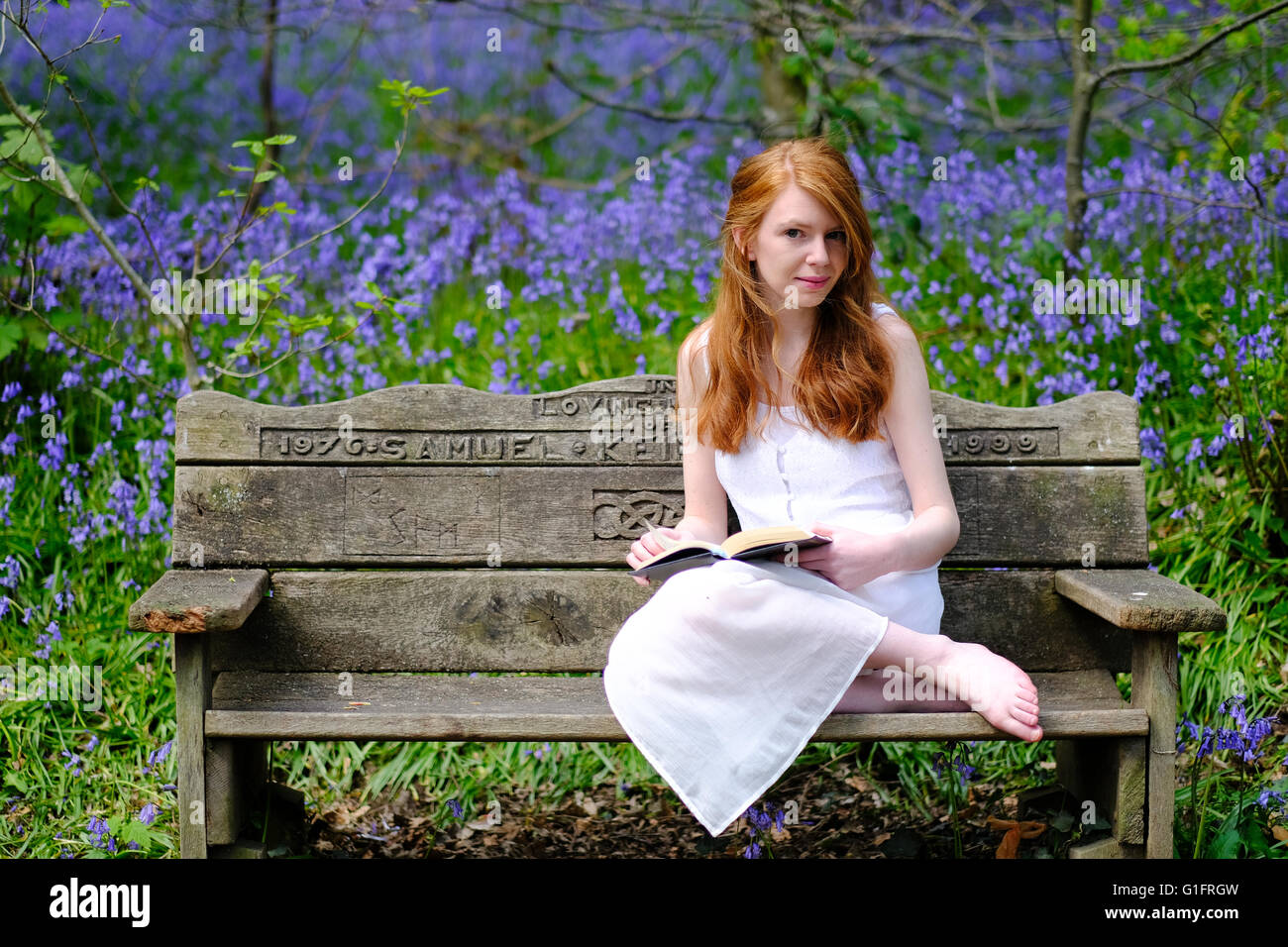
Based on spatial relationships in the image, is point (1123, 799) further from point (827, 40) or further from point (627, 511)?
point (827, 40)

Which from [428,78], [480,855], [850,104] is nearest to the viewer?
[480,855]

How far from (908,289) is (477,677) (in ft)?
7.58

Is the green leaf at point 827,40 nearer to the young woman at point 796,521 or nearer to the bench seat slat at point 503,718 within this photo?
the young woman at point 796,521

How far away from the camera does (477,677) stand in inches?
111

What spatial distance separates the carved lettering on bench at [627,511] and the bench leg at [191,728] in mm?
927

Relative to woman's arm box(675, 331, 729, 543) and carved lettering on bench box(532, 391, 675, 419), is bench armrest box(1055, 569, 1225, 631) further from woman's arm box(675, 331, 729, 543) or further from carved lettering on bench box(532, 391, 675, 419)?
carved lettering on bench box(532, 391, 675, 419)

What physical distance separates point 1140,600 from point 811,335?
888mm

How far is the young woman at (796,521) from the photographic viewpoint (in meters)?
2.33

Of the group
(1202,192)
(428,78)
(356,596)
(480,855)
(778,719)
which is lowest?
(480,855)

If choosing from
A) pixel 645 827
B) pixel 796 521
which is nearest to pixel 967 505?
pixel 796 521

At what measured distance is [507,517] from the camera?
114 inches

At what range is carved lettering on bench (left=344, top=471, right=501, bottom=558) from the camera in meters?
2.88
